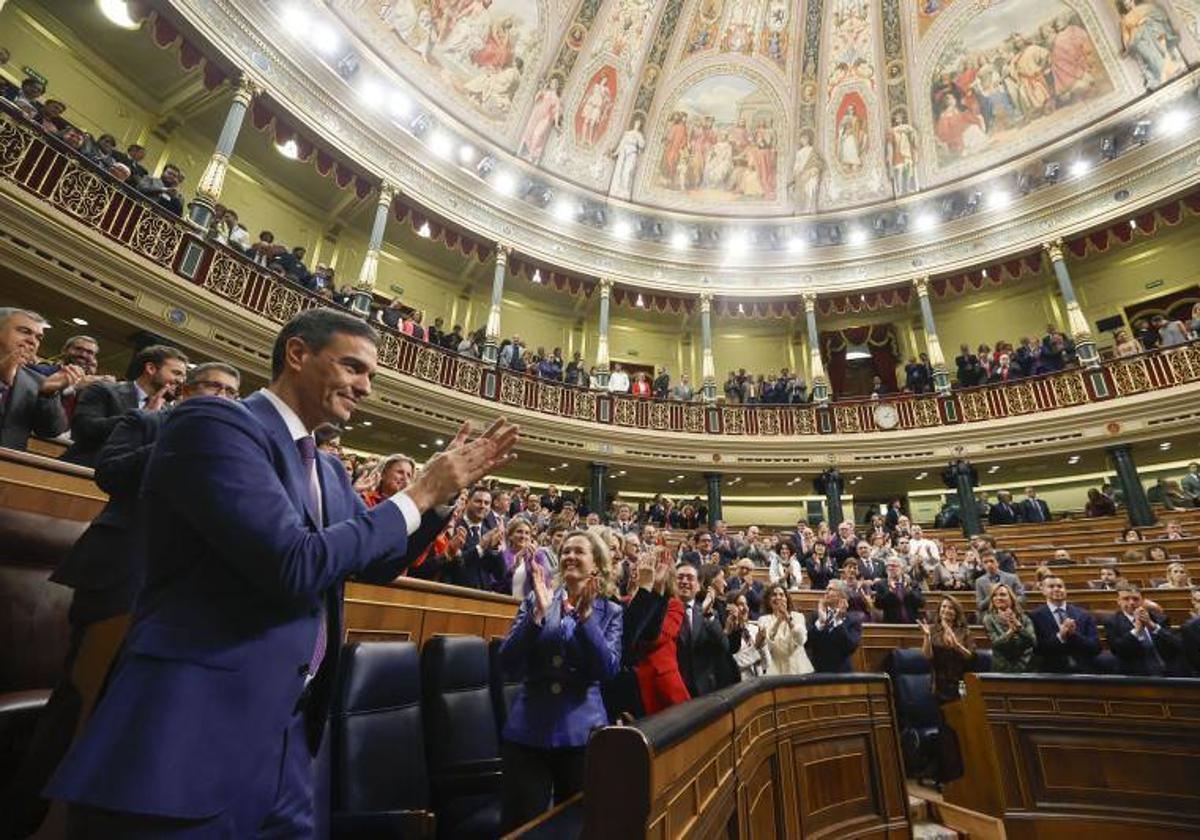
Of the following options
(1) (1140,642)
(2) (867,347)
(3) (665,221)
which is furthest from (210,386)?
(2) (867,347)

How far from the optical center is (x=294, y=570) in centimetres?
92

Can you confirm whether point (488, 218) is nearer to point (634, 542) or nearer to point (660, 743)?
point (634, 542)

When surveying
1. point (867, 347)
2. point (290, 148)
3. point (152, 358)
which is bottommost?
point (152, 358)

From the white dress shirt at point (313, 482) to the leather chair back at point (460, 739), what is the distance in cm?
152

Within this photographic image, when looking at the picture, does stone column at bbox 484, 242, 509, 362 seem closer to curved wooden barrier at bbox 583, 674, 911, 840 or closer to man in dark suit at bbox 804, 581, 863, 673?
man in dark suit at bbox 804, 581, 863, 673

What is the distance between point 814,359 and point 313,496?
1474 cm

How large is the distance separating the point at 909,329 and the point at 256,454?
687 inches

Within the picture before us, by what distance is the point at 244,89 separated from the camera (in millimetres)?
9000

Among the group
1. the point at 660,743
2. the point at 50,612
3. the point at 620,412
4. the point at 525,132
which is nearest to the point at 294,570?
the point at 660,743

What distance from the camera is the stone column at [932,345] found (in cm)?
1298

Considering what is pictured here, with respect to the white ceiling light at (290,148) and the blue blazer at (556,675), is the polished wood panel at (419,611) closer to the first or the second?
the blue blazer at (556,675)

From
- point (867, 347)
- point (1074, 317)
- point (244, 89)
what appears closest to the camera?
point (244, 89)

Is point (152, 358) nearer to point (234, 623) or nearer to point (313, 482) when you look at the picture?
point (313, 482)

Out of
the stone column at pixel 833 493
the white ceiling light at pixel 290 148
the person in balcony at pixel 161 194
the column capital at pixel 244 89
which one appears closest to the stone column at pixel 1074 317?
the stone column at pixel 833 493
